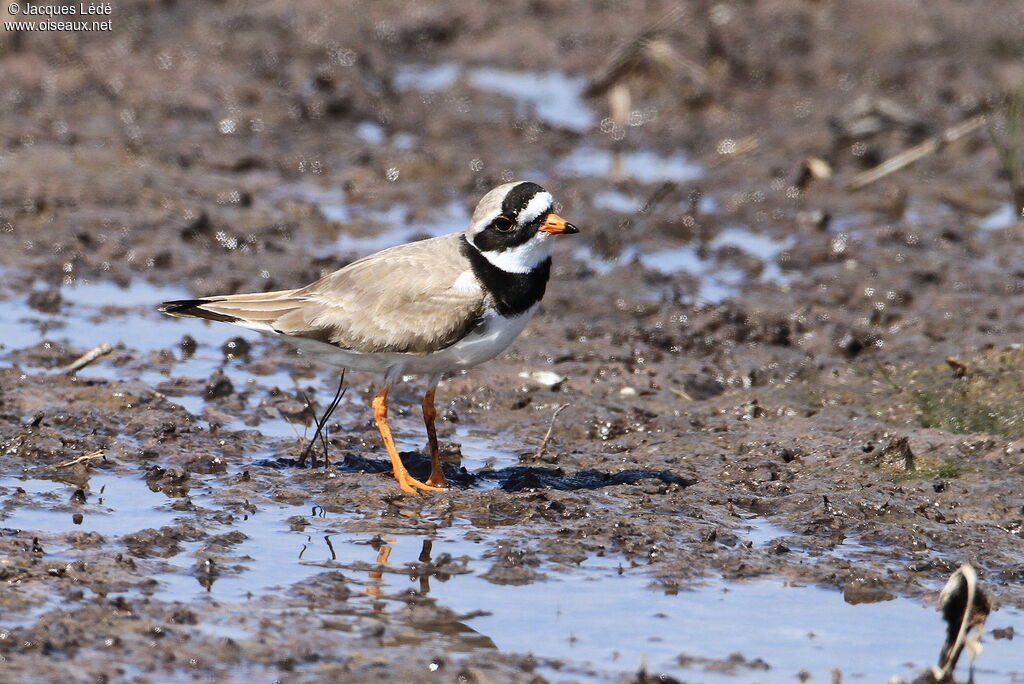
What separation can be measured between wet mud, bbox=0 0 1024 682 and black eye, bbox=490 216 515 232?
1364 mm

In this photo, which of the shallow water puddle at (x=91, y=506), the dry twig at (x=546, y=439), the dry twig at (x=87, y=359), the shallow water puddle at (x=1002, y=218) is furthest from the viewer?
the shallow water puddle at (x=1002, y=218)

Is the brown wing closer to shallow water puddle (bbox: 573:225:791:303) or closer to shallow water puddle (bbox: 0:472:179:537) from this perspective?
shallow water puddle (bbox: 0:472:179:537)

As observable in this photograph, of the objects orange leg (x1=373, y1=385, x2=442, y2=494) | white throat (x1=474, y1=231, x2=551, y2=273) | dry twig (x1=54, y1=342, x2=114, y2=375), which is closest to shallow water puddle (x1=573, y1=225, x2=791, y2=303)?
white throat (x1=474, y1=231, x2=551, y2=273)

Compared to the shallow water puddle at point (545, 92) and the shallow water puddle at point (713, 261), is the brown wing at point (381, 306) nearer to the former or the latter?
the shallow water puddle at point (713, 261)

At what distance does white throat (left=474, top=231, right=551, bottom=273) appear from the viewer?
24.5 feet

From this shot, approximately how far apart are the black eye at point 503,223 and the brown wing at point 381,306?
0.26 m

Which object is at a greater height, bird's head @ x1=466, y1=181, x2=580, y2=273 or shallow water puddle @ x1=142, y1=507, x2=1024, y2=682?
bird's head @ x1=466, y1=181, x2=580, y2=273

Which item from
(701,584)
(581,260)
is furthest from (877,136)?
(701,584)

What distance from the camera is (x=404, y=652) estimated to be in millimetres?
5512

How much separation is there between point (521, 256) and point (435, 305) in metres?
0.53

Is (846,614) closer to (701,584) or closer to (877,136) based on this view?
(701,584)

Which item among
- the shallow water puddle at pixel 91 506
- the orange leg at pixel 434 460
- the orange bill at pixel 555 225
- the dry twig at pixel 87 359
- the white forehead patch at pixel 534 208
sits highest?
the white forehead patch at pixel 534 208

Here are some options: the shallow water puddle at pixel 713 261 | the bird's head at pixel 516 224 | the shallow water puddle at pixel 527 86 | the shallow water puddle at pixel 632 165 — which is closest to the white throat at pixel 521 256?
the bird's head at pixel 516 224

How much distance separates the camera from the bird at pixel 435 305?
291 inches
